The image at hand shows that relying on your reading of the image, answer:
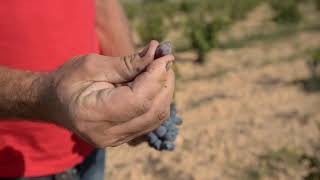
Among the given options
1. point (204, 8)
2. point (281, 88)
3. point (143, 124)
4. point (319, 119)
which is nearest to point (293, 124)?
point (319, 119)

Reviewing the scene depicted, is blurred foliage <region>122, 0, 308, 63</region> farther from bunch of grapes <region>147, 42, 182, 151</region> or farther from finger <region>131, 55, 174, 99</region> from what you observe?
finger <region>131, 55, 174, 99</region>

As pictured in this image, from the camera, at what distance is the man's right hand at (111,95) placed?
967 millimetres

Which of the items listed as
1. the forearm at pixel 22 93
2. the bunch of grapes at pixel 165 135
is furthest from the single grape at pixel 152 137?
the forearm at pixel 22 93

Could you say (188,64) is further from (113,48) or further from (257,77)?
(113,48)

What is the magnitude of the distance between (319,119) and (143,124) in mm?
5184

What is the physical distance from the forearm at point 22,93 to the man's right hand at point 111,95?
26 mm

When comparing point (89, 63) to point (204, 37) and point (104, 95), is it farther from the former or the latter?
point (204, 37)

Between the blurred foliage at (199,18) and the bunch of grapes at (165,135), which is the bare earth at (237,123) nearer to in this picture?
the blurred foliage at (199,18)

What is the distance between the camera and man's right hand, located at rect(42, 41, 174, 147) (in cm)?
97

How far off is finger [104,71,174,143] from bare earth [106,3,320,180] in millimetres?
3566

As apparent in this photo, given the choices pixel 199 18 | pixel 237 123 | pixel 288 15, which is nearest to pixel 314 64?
pixel 237 123

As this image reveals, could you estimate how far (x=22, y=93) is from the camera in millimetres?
1071

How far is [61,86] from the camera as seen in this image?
99 centimetres

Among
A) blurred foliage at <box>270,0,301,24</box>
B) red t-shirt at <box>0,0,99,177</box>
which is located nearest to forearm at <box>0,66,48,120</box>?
red t-shirt at <box>0,0,99,177</box>
